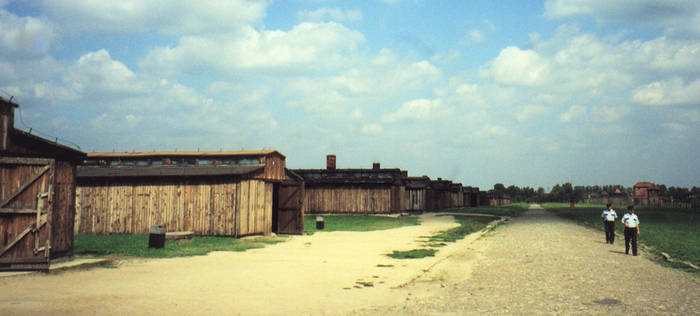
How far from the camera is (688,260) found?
1582 cm

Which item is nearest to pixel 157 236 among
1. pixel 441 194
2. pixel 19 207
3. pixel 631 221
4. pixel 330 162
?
pixel 19 207

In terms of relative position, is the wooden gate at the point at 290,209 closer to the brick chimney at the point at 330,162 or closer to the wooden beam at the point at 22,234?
the wooden beam at the point at 22,234

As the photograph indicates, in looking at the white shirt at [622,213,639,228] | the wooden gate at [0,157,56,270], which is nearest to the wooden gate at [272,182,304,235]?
the wooden gate at [0,157,56,270]

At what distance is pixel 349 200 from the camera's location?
46.1m

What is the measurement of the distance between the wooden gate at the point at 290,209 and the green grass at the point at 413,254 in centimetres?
839

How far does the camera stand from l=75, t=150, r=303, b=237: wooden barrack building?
22266 mm

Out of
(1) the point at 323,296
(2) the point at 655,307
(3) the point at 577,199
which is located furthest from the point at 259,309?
(3) the point at 577,199

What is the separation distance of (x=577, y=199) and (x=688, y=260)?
18878 centimetres

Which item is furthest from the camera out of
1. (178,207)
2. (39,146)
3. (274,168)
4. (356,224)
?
(356,224)

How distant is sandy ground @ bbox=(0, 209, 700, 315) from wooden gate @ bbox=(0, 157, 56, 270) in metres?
1.35

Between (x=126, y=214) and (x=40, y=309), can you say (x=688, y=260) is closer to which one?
(x=40, y=309)

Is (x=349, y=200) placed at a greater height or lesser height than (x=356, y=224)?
greater

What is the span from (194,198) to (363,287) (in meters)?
14.5

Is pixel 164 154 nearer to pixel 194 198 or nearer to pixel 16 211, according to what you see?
pixel 194 198
